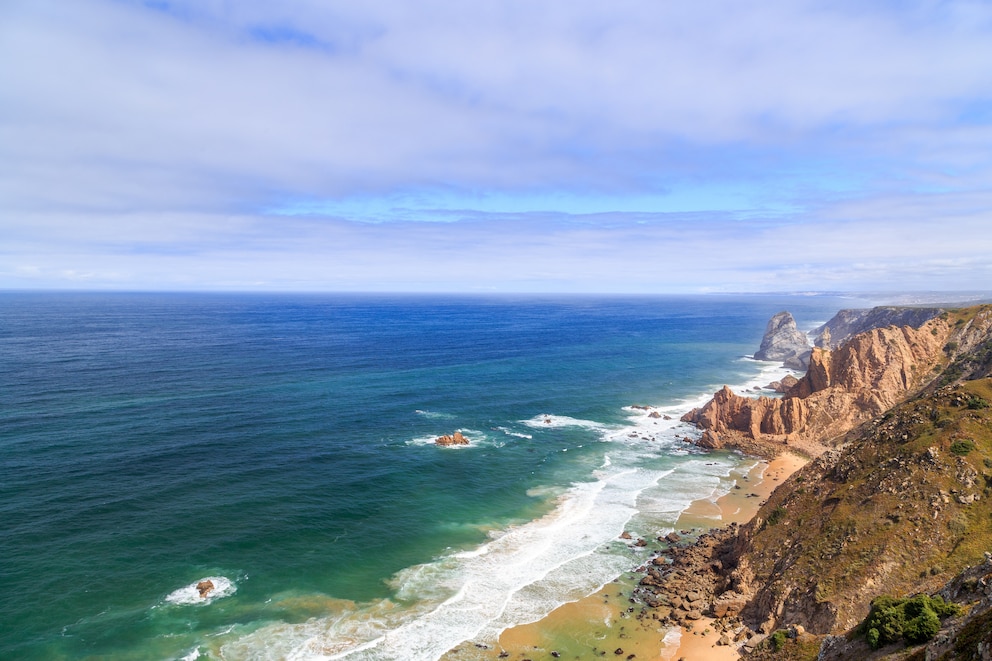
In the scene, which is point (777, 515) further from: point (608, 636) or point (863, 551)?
point (608, 636)

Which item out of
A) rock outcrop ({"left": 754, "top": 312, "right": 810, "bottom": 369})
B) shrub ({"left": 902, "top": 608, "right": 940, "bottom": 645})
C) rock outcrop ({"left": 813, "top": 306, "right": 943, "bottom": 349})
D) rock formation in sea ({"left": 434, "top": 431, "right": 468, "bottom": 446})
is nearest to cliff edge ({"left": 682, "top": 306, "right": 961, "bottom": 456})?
rock outcrop ({"left": 813, "top": 306, "right": 943, "bottom": 349})

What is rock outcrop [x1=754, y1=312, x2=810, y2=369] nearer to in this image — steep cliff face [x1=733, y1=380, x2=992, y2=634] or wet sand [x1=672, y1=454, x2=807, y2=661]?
wet sand [x1=672, y1=454, x2=807, y2=661]

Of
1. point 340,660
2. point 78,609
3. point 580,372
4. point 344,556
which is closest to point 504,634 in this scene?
point 340,660

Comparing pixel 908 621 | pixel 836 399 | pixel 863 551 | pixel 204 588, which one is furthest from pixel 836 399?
pixel 204 588

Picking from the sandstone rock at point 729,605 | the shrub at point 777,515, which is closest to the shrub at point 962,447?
the shrub at point 777,515

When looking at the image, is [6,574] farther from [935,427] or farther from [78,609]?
[935,427]

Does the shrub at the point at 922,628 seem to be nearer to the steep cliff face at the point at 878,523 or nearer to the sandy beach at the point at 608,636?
the steep cliff face at the point at 878,523
